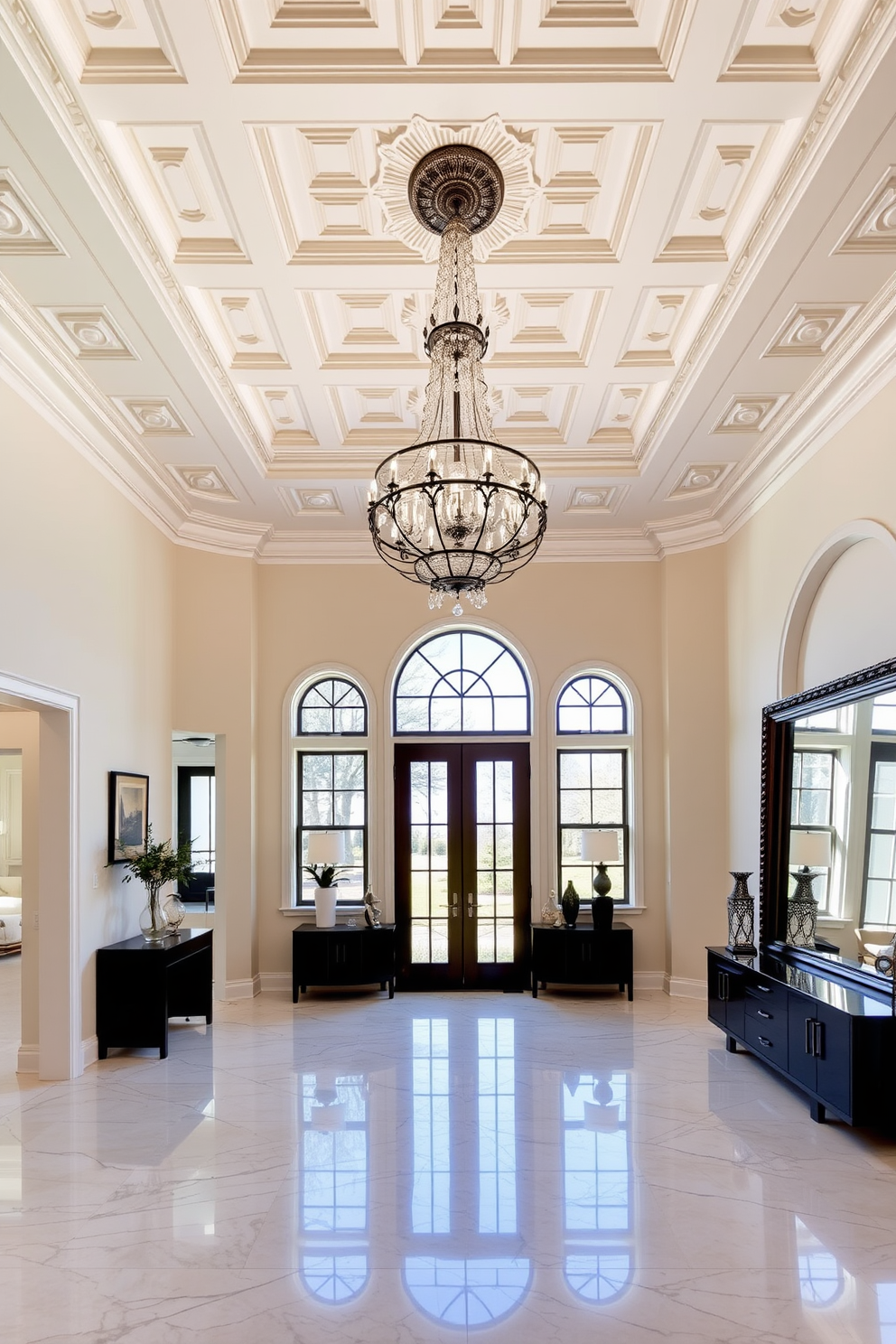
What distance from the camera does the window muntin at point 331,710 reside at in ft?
37.4

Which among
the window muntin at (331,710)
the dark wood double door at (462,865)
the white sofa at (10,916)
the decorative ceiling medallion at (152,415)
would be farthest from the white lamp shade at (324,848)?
the white sofa at (10,916)

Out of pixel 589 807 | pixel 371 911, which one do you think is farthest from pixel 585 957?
pixel 371 911

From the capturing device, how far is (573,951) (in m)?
10.5

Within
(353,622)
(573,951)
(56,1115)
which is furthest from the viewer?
(353,622)

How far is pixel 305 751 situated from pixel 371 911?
1957 millimetres

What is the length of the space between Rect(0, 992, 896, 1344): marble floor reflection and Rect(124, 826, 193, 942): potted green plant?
3.62ft

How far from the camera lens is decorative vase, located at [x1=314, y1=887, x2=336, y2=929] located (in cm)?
1063

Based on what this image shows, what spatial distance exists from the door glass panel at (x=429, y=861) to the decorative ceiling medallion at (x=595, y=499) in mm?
3207

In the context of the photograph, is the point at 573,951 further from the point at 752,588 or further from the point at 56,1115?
the point at 56,1115

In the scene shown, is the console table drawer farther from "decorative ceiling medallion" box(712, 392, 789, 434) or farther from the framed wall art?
the framed wall art

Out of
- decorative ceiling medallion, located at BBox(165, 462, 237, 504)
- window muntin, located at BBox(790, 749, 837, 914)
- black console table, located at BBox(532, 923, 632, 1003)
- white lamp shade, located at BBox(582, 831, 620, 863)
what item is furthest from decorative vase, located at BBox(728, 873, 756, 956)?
decorative ceiling medallion, located at BBox(165, 462, 237, 504)

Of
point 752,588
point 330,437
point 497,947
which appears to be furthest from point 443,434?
point 497,947

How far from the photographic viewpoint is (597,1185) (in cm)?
537

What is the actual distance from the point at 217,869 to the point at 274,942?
1080 mm
